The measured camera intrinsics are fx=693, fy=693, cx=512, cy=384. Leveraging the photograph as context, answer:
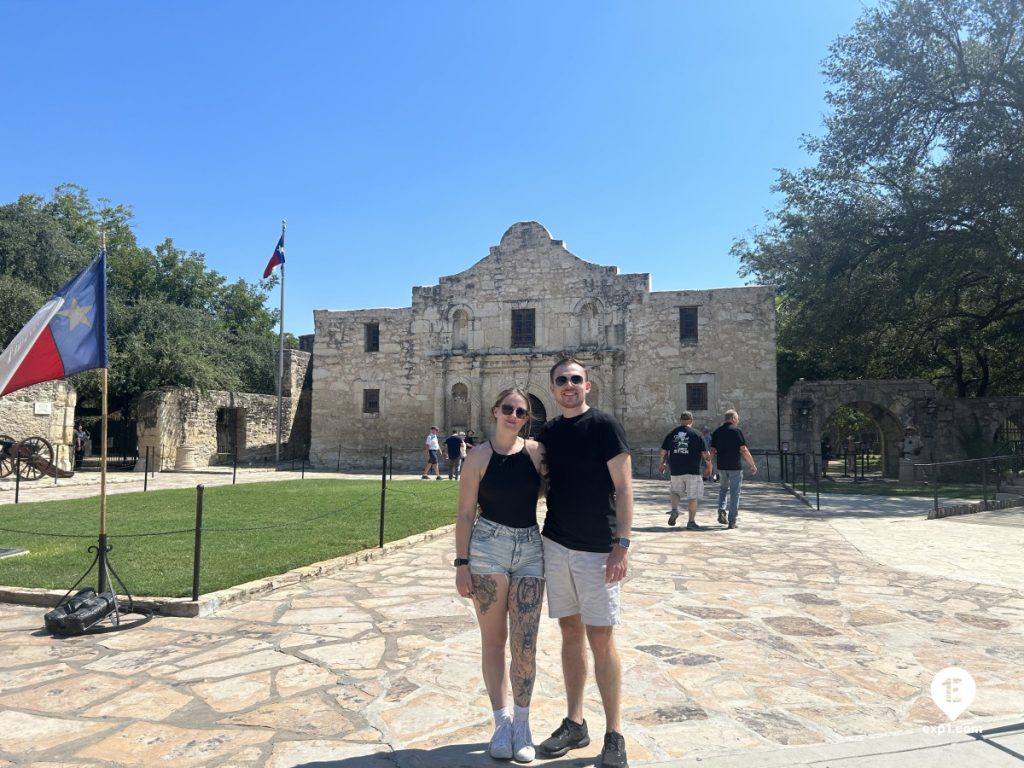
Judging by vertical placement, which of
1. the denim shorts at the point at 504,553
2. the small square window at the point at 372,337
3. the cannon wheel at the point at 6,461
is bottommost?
the cannon wheel at the point at 6,461

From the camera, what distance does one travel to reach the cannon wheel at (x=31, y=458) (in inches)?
673

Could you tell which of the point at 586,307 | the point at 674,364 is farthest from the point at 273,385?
the point at 674,364

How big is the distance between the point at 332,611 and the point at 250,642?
913mm

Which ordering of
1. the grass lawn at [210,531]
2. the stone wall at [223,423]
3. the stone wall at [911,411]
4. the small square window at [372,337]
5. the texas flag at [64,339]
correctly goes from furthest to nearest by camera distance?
the small square window at [372,337] < the stone wall at [223,423] < the stone wall at [911,411] < the grass lawn at [210,531] < the texas flag at [64,339]

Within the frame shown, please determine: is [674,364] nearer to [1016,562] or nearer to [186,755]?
[1016,562]

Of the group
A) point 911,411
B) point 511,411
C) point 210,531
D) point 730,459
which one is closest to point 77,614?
point 511,411

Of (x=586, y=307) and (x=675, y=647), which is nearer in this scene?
(x=675, y=647)

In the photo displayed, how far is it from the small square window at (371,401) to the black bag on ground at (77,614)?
70.3 feet

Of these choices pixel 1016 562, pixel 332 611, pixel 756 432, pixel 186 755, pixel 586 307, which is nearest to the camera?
pixel 186 755

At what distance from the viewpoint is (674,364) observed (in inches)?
925

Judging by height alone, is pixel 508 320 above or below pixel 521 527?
above

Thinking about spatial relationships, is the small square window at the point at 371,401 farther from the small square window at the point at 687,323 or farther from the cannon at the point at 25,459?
the small square window at the point at 687,323

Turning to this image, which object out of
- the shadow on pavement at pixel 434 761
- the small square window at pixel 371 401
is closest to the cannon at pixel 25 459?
the small square window at pixel 371 401

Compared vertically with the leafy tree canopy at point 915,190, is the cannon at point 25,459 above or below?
below
